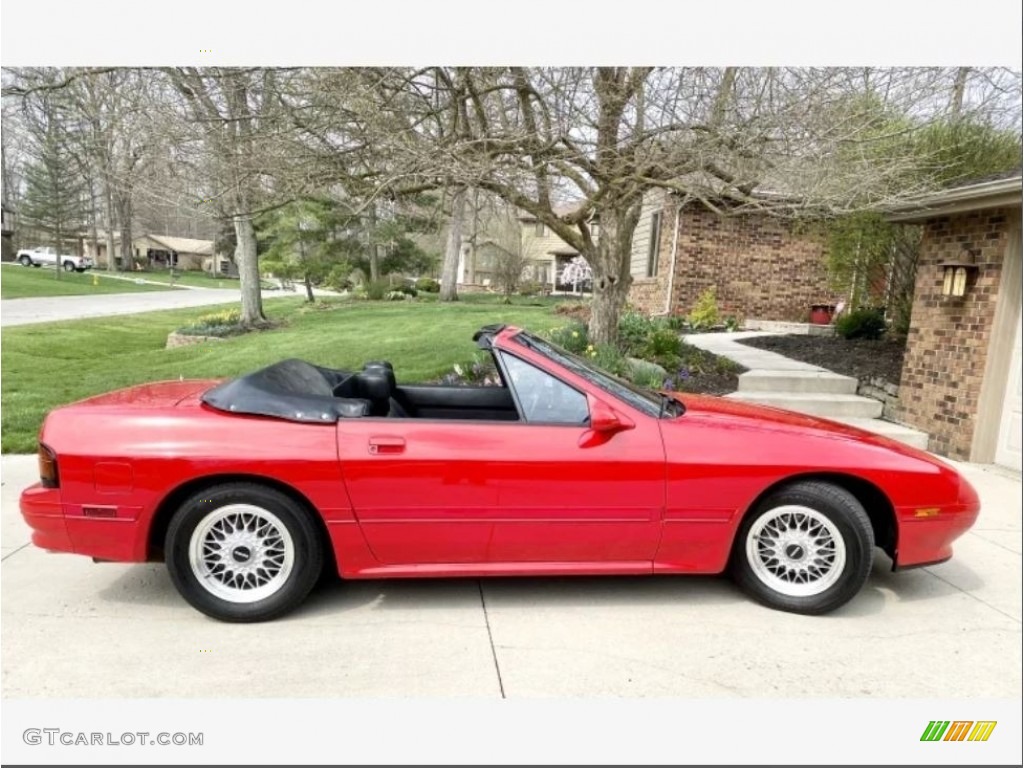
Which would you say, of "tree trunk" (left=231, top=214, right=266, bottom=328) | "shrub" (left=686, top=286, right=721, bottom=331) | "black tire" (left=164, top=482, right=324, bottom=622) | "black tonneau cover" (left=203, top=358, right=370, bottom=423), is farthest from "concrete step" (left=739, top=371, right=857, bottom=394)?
"tree trunk" (left=231, top=214, right=266, bottom=328)

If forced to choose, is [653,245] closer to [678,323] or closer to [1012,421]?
[678,323]

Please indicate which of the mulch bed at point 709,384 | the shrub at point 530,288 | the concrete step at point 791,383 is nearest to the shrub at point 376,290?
the shrub at point 530,288

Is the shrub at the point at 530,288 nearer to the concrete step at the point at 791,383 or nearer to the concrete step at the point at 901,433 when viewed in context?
the concrete step at the point at 791,383

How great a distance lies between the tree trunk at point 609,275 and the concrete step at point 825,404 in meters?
1.92

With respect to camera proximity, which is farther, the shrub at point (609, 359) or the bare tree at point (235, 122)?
the shrub at point (609, 359)

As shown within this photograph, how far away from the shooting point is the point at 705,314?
13719 millimetres

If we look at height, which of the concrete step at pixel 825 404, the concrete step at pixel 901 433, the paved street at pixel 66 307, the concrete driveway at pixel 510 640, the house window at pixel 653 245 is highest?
the house window at pixel 653 245

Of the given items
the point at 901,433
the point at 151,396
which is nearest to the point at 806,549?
the point at 151,396

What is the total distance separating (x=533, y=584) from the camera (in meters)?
3.43

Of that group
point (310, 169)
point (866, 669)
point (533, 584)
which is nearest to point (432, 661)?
point (533, 584)

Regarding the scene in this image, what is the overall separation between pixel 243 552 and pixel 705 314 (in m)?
12.3

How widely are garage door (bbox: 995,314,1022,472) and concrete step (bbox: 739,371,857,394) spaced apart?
195 centimetres

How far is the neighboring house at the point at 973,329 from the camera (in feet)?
19.1

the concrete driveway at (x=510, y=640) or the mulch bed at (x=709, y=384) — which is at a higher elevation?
the mulch bed at (x=709, y=384)
